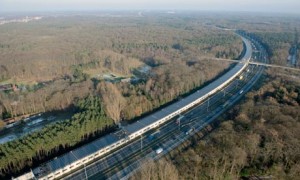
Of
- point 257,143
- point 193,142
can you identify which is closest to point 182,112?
point 193,142

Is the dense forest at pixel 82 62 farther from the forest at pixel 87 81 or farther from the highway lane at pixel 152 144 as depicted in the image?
the highway lane at pixel 152 144

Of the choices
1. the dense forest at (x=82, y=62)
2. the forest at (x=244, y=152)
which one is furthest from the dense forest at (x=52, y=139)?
the forest at (x=244, y=152)

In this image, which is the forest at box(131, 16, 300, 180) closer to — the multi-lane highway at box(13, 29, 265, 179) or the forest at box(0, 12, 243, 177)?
the multi-lane highway at box(13, 29, 265, 179)

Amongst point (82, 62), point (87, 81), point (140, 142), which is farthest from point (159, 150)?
point (82, 62)

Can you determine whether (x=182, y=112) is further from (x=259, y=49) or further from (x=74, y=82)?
(x=259, y=49)

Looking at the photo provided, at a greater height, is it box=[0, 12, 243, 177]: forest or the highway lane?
box=[0, 12, 243, 177]: forest

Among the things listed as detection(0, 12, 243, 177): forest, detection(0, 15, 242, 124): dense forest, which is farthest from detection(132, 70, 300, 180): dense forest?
detection(0, 15, 242, 124): dense forest
